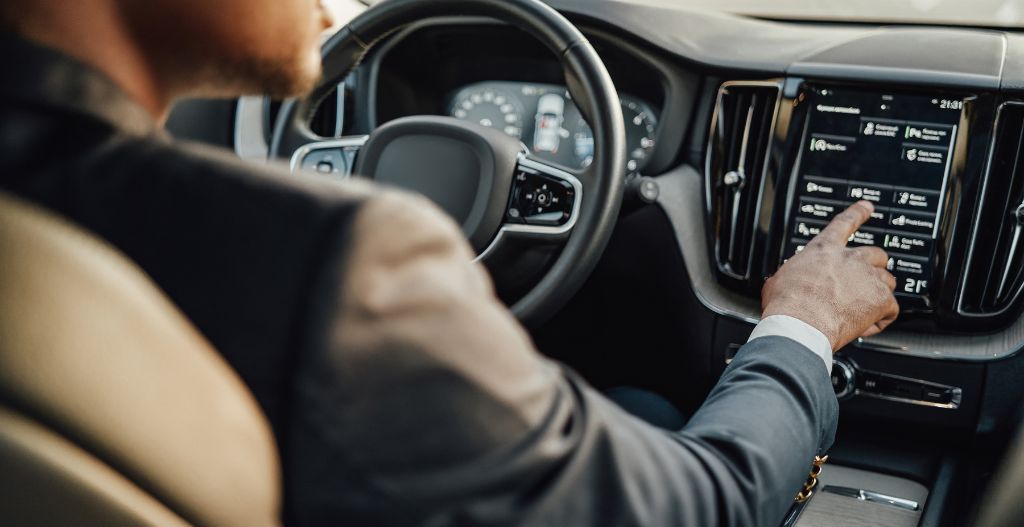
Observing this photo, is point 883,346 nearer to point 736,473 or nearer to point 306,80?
point 736,473

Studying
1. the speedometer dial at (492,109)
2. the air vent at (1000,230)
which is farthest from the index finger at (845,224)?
the speedometer dial at (492,109)

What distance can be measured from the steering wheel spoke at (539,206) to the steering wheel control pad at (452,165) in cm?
1

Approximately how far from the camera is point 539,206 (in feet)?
4.78

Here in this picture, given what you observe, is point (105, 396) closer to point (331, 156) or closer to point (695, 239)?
point (331, 156)

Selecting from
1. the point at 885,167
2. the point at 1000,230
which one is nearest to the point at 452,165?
the point at 885,167

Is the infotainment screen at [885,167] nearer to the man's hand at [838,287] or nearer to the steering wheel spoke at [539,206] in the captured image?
the man's hand at [838,287]

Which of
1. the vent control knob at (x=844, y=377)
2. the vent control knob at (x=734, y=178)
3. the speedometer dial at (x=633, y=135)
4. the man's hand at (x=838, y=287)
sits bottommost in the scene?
the vent control knob at (x=844, y=377)

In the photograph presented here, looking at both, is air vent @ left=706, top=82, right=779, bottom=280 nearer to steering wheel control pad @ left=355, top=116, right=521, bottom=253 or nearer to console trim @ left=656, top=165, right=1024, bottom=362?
console trim @ left=656, top=165, right=1024, bottom=362

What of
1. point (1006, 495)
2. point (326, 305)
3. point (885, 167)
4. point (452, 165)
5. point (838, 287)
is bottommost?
point (1006, 495)

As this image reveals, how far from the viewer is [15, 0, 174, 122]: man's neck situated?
60 centimetres

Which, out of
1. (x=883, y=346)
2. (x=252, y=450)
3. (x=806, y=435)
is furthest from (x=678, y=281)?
(x=252, y=450)

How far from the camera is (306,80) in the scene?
34.9 inches

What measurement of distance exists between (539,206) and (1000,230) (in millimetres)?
680

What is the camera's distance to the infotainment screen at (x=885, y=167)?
144 cm
